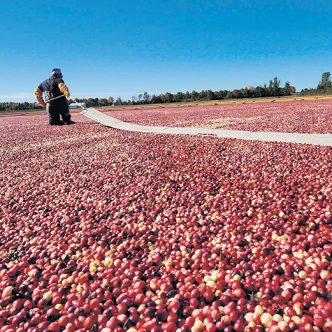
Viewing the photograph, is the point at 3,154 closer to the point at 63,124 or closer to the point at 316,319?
the point at 63,124

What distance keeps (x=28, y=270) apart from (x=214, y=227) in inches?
104

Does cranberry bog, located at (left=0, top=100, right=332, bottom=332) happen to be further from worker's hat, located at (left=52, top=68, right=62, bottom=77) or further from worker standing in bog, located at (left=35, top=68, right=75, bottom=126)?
worker's hat, located at (left=52, top=68, right=62, bottom=77)

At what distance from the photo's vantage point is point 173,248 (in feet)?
12.3

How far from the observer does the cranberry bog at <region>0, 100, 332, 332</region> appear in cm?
261

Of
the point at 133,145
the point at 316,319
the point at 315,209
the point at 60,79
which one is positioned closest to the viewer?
the point at 316,319

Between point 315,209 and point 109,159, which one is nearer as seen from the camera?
point 315,209

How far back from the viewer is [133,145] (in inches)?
468

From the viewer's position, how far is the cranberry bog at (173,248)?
2.61 metres

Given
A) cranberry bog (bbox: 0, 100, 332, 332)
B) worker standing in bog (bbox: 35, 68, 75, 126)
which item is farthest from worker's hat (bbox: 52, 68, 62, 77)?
cranberry bog (bbox: 0, 100, 332, 332)

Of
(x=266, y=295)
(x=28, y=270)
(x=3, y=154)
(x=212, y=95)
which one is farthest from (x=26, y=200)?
(x=212, y=95)

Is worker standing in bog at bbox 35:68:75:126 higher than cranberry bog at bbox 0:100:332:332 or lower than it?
higher

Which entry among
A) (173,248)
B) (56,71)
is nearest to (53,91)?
(56,71)

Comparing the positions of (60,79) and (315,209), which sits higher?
(60,79)

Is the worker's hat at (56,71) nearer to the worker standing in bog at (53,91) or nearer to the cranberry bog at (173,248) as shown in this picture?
the worker standing in bog at (53,91)
